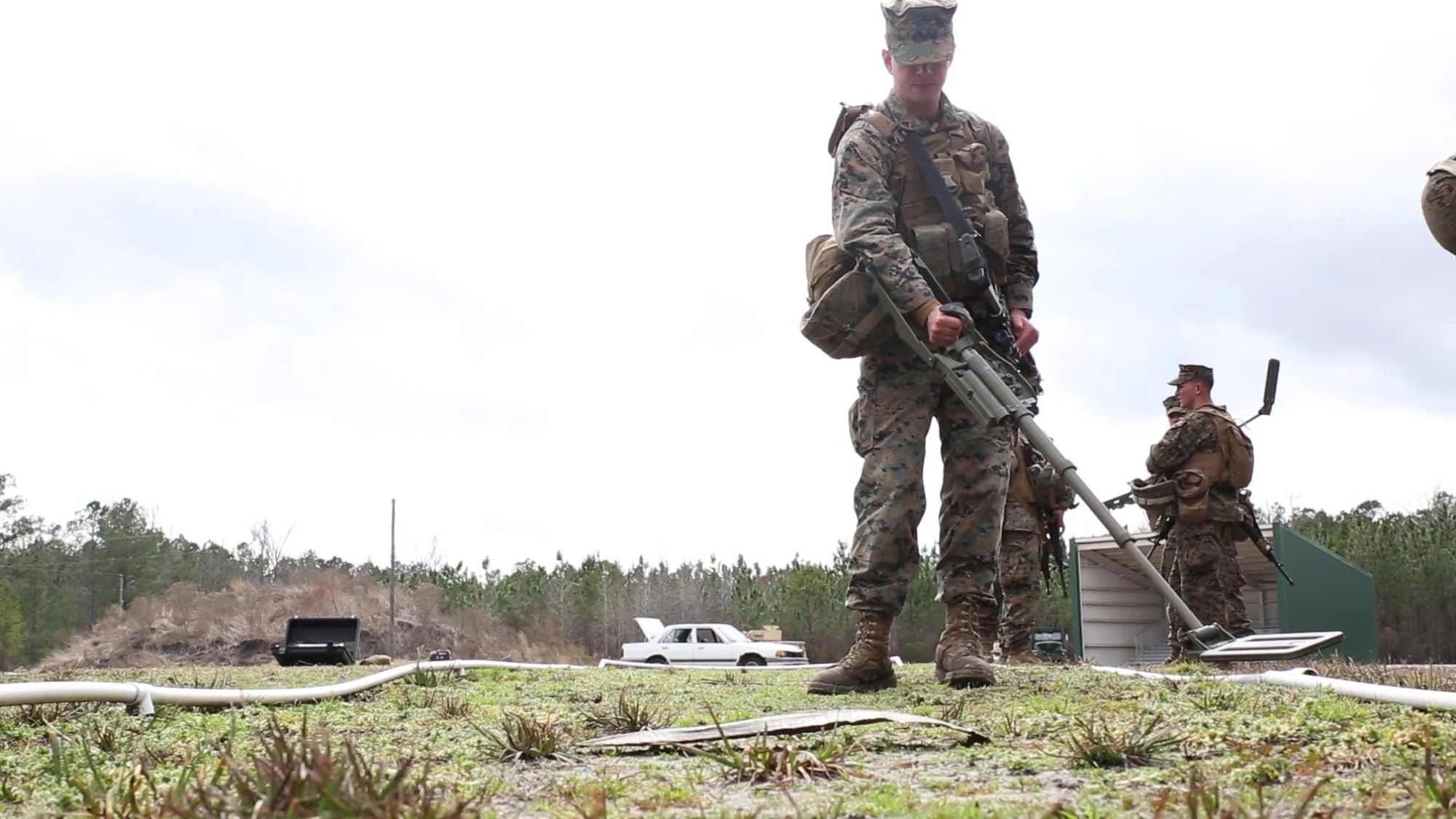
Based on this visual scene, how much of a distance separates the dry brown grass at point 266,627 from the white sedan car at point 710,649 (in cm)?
531

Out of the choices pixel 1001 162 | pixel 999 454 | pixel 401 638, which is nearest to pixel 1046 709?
pixel 999 454

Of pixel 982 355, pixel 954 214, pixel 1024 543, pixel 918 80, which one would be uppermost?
pixel 918 80

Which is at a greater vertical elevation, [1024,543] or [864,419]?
[864,419]

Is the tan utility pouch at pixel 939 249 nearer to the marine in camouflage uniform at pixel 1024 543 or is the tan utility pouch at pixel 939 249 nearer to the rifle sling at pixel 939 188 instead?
the rifle sling at pixel 939 188

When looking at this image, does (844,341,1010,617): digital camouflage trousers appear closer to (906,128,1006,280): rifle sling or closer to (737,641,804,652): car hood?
(906,128,1006,280): rifle sling

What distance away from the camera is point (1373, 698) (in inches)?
122

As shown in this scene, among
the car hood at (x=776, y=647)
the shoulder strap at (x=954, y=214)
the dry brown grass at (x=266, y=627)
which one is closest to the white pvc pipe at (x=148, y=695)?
the shoulder strap at (x=954, y=214)

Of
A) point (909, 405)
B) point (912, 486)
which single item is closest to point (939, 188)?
point (909, 405)

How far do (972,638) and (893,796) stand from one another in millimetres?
2814

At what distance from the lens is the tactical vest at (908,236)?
462cm

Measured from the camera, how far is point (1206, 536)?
27.5 feet

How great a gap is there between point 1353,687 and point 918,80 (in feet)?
8.49

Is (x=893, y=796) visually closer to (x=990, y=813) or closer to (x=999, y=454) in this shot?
(x=990, y=813)

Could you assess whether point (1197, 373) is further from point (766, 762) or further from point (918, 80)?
point (766, 762)
